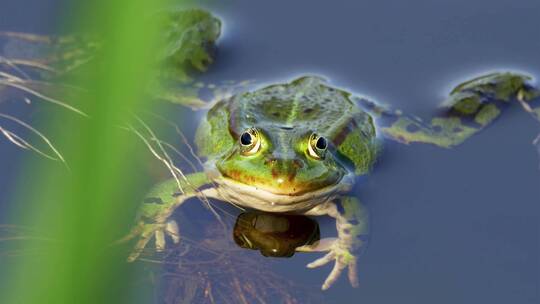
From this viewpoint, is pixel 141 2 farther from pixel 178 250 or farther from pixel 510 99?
pixel 510 99

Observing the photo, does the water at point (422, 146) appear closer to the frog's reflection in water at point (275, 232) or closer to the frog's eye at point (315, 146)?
the frog's reflection in water at point (275, 232)

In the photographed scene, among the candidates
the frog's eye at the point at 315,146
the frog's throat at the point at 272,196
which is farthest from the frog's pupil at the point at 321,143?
the frog's throat at the point at 272,196

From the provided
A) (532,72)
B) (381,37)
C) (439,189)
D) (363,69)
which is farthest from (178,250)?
(532,72)

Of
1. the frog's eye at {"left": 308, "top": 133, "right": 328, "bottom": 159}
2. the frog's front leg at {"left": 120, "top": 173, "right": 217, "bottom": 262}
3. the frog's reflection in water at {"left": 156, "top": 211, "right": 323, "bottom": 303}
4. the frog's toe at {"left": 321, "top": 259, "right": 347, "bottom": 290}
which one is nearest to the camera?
the frog's reflection in water at {"left": 156, "top": 211, "right": 323, "bottom": 303}

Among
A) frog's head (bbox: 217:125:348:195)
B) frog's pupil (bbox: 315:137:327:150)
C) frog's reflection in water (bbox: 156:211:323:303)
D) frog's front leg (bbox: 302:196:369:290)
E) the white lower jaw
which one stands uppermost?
frog's pupil (bbox: 315:137:327:150)

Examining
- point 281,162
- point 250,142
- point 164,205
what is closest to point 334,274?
point 281,162

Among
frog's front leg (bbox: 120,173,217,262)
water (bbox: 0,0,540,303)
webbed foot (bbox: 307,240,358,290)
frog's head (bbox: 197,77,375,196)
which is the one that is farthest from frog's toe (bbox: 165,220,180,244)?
webbed foot (bbox: 307,240,358,290)

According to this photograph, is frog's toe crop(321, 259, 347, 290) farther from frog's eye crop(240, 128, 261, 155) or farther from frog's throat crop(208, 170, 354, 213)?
frog's eye crop(240, 128, 261, 155)
